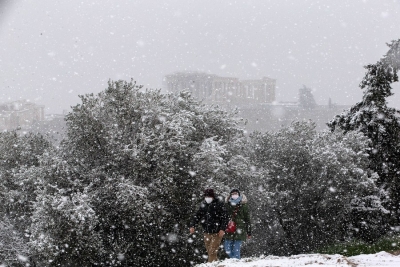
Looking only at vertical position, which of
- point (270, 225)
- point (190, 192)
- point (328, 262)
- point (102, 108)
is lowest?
point (270, 225)

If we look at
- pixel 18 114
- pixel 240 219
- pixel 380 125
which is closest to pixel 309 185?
pixel 380 125

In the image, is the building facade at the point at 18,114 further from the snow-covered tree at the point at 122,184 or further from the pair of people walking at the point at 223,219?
the pair of people walking at the point at 223,219

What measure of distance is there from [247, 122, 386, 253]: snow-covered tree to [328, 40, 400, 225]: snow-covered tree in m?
0.63

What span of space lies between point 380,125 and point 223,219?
13.3m

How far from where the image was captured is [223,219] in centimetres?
902

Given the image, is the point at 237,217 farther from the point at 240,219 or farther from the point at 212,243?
the point at 212,243

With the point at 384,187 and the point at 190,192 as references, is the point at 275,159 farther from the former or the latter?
the point at 190,192

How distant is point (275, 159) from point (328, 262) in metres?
19.4

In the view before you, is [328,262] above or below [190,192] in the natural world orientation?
above

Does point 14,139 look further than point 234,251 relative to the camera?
Yes

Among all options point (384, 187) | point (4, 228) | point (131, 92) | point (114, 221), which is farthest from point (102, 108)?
point (384, 187)

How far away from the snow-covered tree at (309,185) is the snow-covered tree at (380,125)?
63 cm

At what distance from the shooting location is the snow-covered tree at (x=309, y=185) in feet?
74.8

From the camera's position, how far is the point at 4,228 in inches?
766
